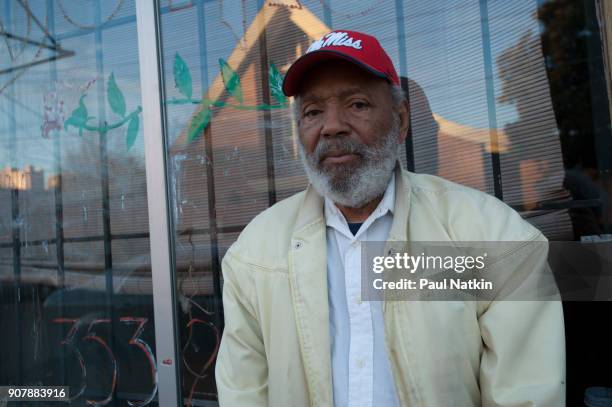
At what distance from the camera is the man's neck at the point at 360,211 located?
148 centimetres

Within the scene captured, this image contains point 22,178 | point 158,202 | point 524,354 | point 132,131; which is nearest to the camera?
point 524,354

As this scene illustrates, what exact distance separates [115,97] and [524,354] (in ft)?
6.83

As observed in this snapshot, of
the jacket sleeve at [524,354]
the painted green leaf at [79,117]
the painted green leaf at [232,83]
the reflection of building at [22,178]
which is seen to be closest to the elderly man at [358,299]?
the jacket sleeve at [524,354]

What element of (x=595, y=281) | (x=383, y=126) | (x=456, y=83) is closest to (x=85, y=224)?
(x=383, y=126)

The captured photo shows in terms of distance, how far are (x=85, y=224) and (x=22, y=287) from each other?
604 millimetres

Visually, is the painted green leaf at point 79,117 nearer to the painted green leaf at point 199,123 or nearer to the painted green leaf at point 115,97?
the painted green leaf at point 115,97

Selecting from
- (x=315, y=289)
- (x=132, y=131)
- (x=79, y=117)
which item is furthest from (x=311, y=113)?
(x=79, y=117)

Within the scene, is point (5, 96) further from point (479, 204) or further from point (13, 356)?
point (479, 204)

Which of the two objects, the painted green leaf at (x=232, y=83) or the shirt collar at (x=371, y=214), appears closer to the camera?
the shirt collar at (x=371, y=214)

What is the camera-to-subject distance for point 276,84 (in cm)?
203

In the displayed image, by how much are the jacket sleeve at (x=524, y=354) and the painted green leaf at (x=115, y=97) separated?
191cm

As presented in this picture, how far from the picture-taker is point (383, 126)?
1450 millimetres

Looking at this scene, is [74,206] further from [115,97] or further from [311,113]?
[311,113]

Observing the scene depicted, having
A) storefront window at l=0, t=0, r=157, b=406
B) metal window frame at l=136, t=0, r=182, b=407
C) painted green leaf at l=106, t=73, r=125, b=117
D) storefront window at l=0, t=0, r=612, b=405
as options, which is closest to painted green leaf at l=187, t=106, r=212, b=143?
storefront window at l=0, t=0, r=612, b=405
